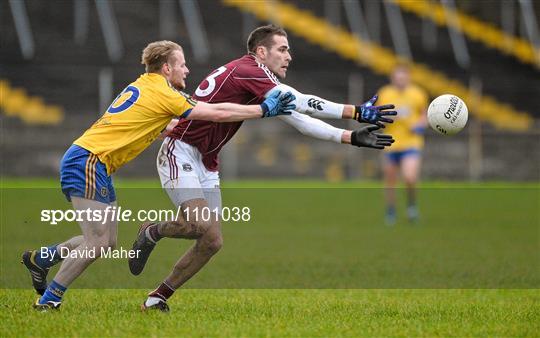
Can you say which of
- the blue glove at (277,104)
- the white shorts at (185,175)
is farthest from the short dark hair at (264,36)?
the white shorts at (185,175)

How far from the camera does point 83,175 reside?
6.89 meters

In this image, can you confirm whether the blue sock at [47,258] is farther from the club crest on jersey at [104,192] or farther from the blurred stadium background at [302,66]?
the blurred stadium background at [302,66]

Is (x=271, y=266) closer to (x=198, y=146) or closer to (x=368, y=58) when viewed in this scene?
(x=198, y=146)

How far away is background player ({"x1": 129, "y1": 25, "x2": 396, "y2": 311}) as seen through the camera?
7.21 m

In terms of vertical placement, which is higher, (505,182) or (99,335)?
(505,182)

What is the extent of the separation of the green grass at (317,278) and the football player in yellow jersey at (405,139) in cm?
43

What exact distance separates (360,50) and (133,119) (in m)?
23.7

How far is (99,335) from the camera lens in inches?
245

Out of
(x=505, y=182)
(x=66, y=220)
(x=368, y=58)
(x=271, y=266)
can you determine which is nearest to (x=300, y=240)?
(x=271, y=266)

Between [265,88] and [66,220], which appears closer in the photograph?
[265,88]

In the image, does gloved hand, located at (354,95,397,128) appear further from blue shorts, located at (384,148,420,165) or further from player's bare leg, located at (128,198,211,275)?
blue shorts, located at (384,148,420,165)

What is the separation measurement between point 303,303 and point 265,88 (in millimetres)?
1687

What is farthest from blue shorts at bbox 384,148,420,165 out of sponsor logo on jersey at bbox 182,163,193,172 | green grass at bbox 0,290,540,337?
sponsor logo on jersey at bbox 182,163,193,172

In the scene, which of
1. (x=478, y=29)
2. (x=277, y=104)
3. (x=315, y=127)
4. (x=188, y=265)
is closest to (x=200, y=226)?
(x=188, y=265)
